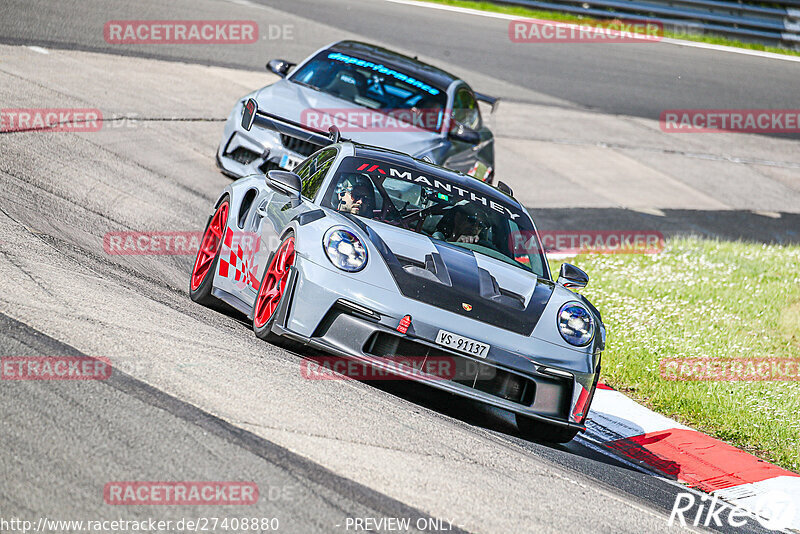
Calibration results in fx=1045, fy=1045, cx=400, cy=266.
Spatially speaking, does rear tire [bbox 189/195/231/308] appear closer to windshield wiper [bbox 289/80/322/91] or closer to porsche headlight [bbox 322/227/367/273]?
porsche headlight [bbox 322/227/367/273]

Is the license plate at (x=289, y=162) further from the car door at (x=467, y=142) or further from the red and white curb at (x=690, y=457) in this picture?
the red and white curb at (x=690, y=457)

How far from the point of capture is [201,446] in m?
4.06

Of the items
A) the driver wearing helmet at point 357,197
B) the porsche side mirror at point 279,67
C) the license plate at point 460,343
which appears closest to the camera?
the license plate at point 460,343

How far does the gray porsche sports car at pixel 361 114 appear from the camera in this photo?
1054cm

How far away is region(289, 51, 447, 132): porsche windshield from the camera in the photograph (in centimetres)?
1152

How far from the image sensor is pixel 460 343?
18.2ft

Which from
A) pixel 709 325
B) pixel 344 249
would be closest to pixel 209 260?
pixel 344 249

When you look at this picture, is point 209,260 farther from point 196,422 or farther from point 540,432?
point 196,422

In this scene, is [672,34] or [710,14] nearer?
[710,14]

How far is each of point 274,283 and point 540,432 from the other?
178 cm

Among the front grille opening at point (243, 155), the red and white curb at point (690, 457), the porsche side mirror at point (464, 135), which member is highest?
the porsche side mirror at point (464, 135)

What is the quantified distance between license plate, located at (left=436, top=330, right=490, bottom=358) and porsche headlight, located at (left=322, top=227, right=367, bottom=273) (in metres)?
0.61

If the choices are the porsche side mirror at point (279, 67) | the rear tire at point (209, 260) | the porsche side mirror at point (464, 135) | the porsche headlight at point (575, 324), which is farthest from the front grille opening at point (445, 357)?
the porsche side mirror at point (279, 67)

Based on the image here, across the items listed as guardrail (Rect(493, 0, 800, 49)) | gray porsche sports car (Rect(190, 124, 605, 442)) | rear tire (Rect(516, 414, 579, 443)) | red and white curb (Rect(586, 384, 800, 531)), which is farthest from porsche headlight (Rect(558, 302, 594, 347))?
guardrail (Rect(493, 0, 800, 49))
